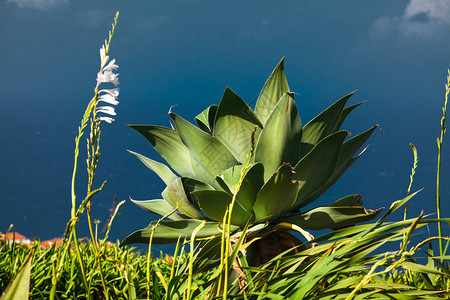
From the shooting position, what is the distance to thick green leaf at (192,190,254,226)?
1182 mm

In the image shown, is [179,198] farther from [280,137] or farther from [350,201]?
[350,201]

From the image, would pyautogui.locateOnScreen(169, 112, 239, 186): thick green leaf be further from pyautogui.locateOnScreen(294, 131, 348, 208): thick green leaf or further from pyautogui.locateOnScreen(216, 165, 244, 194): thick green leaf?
pyautogui.locateOnScreen(294, 131, 348, 208): thick green leaf

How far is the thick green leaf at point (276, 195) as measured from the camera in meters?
1.14

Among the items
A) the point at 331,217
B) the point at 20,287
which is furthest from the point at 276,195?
the point at 20,287

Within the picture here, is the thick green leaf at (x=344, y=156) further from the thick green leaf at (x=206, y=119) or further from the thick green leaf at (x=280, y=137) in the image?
the thick green leaf at (x=206, y=119)

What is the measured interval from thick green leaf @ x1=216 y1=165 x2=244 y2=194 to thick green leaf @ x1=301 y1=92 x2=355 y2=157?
25 centimetres

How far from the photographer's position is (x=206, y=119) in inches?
58.5

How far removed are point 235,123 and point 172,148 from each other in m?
0.25

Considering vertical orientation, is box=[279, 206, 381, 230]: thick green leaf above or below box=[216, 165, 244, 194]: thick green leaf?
below

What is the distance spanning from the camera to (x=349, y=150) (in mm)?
1411

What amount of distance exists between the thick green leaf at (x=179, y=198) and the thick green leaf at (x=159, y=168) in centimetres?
11

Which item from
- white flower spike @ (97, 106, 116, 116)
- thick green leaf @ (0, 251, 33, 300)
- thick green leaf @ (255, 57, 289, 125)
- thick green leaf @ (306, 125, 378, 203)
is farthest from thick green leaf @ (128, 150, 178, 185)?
thick green leaf @ (0, 251, 33, 300)

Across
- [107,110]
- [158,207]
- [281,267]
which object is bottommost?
[281,267]

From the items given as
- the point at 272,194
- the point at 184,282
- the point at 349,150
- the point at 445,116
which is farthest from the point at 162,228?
the point at 445,116
